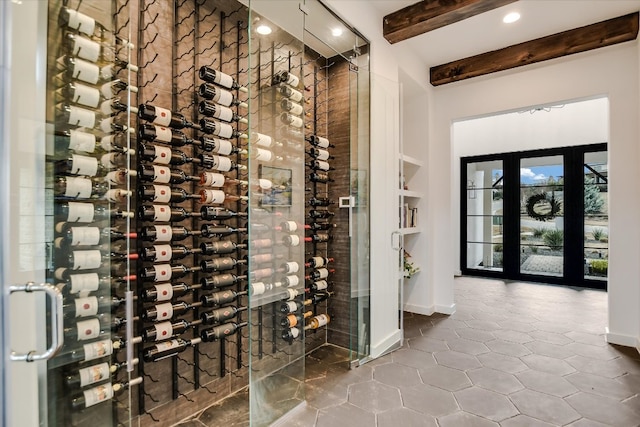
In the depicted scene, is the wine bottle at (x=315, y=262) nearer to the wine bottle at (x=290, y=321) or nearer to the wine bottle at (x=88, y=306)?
the wine bottle at (x=290, y=321)

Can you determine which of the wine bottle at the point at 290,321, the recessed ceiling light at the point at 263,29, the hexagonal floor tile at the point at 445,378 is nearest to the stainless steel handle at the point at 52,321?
the wine bottle at the point at 290,321

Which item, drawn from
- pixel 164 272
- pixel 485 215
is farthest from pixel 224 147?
pixel 485 215

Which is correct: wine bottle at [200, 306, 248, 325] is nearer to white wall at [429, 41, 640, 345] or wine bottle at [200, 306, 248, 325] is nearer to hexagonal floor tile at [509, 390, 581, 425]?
hexagonal floor tile at [509, 390, 581, 425]

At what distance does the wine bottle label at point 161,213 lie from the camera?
1.91m

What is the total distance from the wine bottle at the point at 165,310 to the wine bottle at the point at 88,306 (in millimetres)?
398

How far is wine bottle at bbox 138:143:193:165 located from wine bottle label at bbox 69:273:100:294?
0.76 m

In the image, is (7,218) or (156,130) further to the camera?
(156,130)

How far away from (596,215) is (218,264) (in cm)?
667

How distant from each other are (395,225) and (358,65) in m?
1.63

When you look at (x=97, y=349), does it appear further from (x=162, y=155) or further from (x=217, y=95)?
(x=217, y=95)

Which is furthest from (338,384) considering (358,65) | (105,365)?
(358,65)

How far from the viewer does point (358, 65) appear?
10.4ft

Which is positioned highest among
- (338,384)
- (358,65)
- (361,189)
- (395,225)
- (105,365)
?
(358,65)

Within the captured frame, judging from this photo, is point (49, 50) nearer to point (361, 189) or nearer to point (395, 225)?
point (361, 189)
